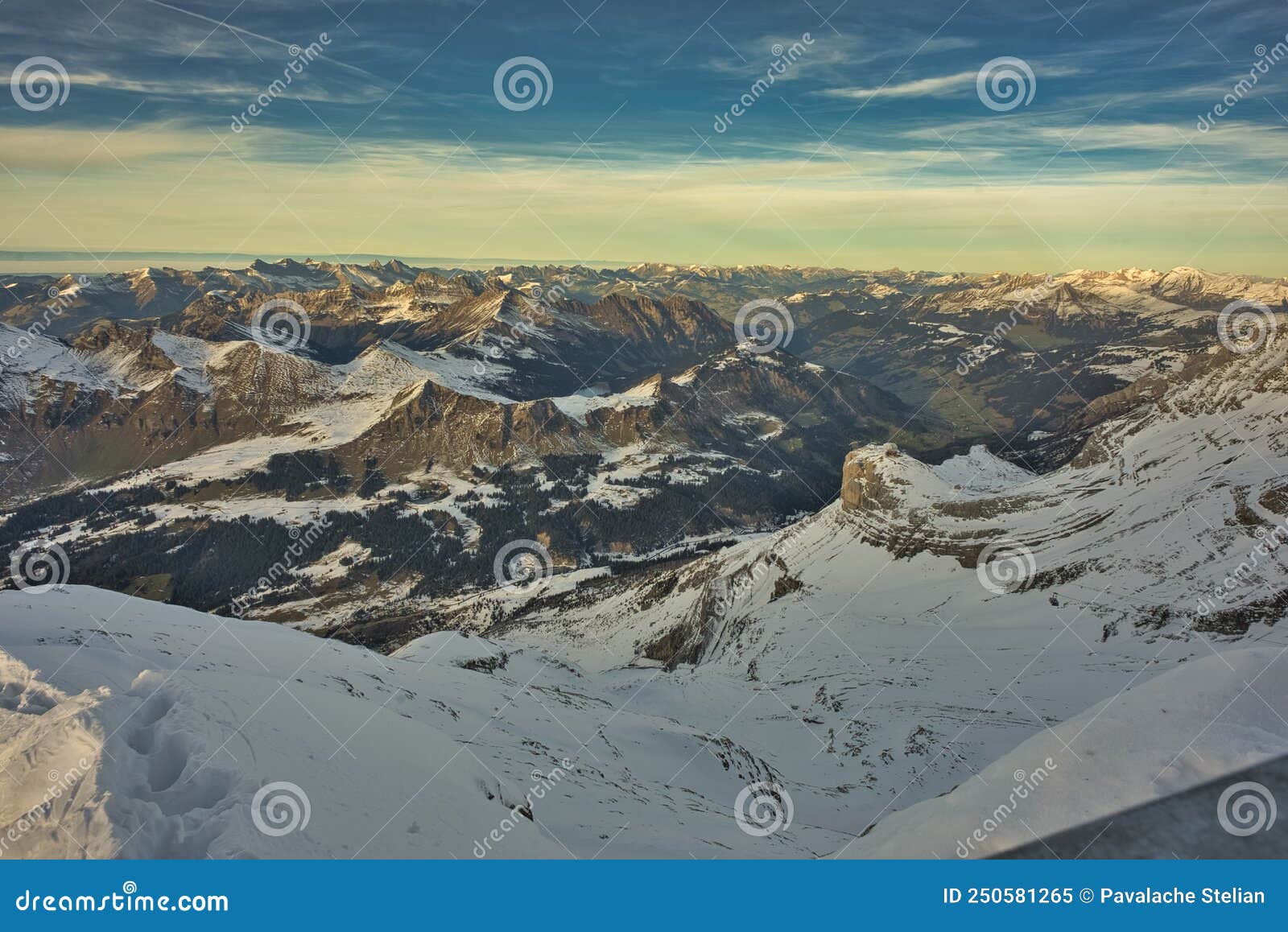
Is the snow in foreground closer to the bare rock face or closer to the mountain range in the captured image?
the mountain range

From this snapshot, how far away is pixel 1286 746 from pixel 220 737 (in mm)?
25608

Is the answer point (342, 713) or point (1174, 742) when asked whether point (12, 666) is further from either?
point (1174, 742)

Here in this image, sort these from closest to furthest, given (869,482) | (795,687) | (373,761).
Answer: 1. (373,761)
2. (795,687)
3. (869,482)

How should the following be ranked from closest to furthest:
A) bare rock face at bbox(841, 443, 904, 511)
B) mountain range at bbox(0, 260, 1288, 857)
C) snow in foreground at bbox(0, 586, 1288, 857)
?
snow in foreground at bbox(0, 586, 1288, 857), mountain range at bbox(0, 260, 1288, 857), bare rock face at bbox(841, 443, 904, 511)

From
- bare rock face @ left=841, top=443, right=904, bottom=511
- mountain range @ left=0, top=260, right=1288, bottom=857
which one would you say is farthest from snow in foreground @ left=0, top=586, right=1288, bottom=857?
bare rock face @ left=841, top=443, right=904, bottom=511

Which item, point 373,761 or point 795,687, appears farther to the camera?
point 795,687

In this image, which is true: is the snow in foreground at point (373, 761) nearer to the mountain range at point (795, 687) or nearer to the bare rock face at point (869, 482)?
the mountain range at point (795, 687)

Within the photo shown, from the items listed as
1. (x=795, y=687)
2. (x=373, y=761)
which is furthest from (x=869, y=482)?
(x=373, y=761)

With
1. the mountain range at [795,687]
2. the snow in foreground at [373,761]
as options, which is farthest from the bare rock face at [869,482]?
the snow in foreground at [373,761]

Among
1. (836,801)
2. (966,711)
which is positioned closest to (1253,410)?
(966,711)

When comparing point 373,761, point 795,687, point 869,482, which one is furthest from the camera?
point 869,482

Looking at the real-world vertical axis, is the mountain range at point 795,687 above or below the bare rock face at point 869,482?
below

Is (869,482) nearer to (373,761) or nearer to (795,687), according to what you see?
(795,687)

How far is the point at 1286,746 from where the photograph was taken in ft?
38.2
